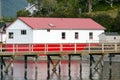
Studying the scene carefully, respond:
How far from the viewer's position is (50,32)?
10625 centimetres

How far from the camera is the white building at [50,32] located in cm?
10600

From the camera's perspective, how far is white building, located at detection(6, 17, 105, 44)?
348ft

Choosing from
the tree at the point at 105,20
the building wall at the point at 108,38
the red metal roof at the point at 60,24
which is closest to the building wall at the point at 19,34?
the red metal roof at the point at 60,24

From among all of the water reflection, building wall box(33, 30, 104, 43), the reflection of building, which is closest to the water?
the water reflection

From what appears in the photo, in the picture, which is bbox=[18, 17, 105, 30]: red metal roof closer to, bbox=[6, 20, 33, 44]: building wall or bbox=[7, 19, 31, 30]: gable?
bbox=[7, 19, 31, 30]: gable

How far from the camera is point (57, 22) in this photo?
359 feet

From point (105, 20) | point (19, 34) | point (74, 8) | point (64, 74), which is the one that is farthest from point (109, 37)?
point (74, 8)

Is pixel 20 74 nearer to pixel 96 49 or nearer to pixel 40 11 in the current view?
pixel 96 49

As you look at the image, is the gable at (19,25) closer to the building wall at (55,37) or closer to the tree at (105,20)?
the building wall at (55,37)

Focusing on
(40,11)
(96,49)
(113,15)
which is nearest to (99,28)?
(96,49)

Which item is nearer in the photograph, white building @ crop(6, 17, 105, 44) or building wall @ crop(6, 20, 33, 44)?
white building @ crop(6, 17, 105, 44)

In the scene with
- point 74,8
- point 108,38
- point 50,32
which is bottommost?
point 108,38

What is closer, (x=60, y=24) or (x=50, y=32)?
(x=50, y=32)

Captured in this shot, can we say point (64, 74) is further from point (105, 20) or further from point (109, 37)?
point (105, 20)
